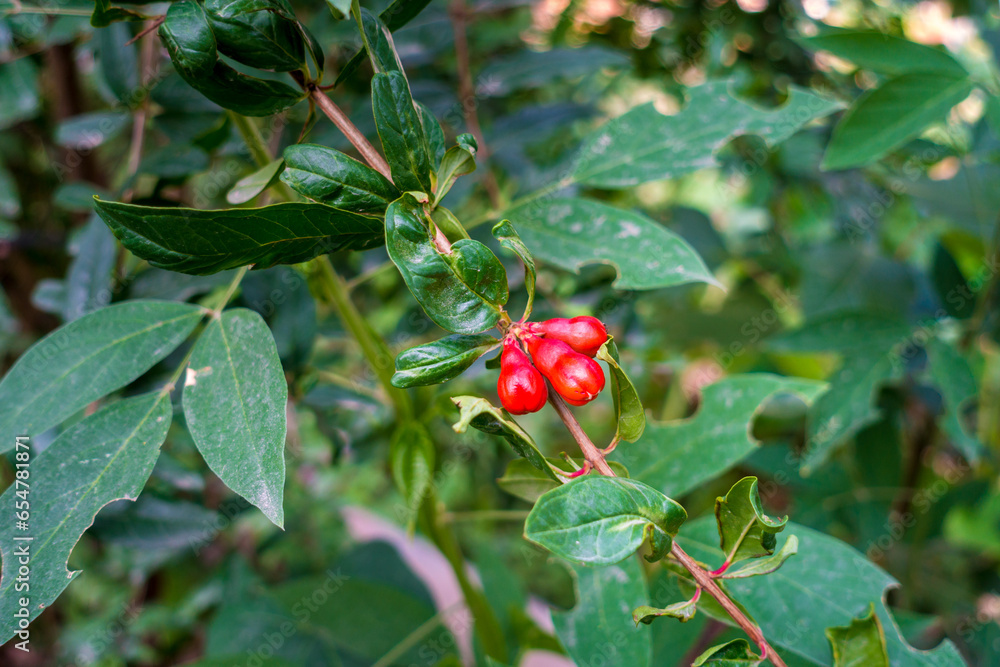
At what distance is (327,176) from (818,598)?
0.50 metres

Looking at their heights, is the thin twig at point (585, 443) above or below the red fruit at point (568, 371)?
below

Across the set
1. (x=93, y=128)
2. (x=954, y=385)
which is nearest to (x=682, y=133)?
(x=954, y=385)

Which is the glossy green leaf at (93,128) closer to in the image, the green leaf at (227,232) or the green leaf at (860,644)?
the green leaf at (227,232)

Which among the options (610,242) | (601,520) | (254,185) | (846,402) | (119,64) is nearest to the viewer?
(601,520)

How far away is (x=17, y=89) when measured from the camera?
32.5 inches

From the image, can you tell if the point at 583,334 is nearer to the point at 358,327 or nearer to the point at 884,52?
the point at 358,327

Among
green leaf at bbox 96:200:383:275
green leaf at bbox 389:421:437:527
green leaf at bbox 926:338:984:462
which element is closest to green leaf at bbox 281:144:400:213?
green leaf at bbox 96:200:383:275

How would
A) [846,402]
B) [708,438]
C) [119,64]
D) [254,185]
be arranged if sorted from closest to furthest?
[254,185] → [708,438] → [119,64] → [846,402]

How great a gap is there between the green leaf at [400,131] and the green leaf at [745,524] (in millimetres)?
257

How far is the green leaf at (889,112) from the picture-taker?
2.20 ft

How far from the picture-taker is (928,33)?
4.82ft

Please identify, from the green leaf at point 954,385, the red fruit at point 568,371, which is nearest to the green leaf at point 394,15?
the red fruit at point 568,371

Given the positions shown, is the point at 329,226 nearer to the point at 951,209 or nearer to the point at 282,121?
the point at 282,121

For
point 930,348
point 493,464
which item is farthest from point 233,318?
point 930,348
